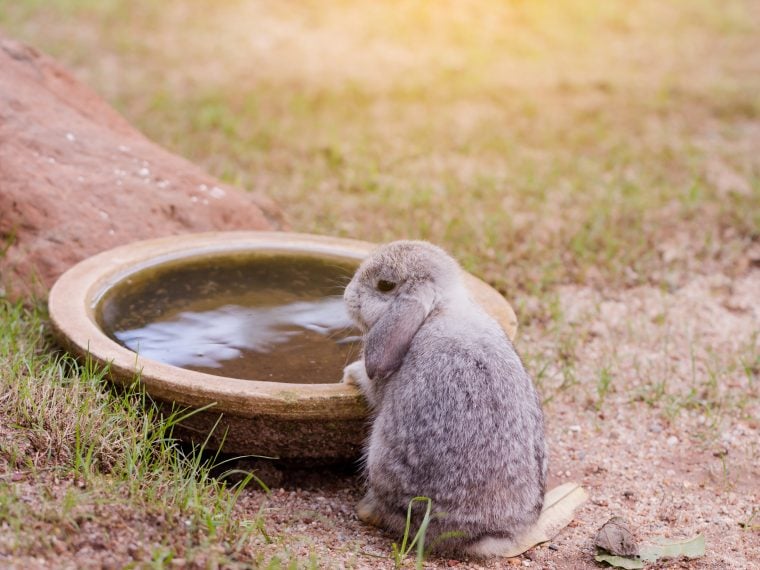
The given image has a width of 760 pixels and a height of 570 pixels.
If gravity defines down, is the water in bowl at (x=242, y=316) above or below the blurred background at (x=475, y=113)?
below

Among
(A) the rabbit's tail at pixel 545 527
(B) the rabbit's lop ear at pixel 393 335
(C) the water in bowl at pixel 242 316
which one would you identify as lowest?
(A) the rabbit's tail at pixel 545 527

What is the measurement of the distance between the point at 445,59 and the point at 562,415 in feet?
23.4

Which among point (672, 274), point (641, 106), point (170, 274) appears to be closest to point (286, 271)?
point (170, 274)

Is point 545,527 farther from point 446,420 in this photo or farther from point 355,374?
point 355,374

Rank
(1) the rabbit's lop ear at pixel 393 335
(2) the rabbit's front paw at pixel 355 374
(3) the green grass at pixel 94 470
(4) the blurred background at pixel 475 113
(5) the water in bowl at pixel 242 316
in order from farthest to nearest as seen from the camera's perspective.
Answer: (4) the blurred background at pixel 475 113, (5) the water in bowl at pixel 242 316, (2) the rabbit's front paw at pixel 355 374, (1) the rabbit's lop ear at pixel 393 335, (3) the green grass at pixel 94 470

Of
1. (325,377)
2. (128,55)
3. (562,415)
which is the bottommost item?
(562,415)

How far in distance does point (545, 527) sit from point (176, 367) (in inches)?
64.8

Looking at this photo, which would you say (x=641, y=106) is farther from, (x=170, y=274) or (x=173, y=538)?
(x=173, y=538)

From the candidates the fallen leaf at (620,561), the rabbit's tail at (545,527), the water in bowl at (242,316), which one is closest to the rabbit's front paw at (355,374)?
the water in bowl at (242,316)

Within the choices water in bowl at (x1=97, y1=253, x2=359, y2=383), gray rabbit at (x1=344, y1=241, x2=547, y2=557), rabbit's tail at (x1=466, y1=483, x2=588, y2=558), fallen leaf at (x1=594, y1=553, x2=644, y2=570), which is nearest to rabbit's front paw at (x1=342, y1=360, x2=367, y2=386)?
gray rabbit at (x1=344, y1=241, x2=547, y2=557)

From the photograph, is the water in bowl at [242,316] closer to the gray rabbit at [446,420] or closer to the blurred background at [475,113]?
the gray rabbit at [446,420]

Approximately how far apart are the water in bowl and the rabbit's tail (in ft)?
3.32

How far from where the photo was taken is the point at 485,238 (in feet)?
20.6

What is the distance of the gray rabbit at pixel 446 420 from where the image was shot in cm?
314
